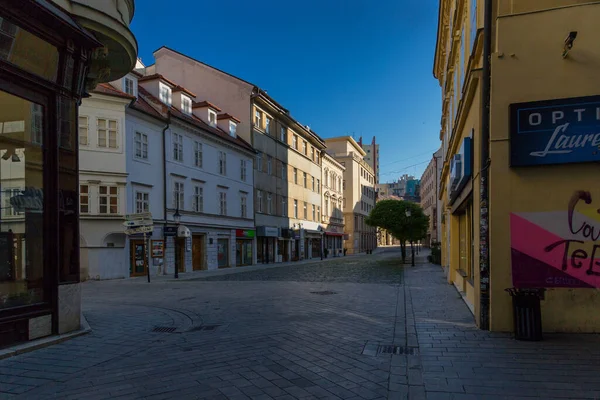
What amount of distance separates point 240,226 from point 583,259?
1054 inches

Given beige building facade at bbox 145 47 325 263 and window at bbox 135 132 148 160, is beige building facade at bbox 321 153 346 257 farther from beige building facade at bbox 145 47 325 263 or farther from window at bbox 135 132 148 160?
window at bbox 135 132 148 160

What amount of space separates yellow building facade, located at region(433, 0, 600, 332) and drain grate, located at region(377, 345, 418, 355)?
1.83 meters

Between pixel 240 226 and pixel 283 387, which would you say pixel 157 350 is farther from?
pixel 240 226

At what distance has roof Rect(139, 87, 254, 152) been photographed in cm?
2459

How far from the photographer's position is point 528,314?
6.54 metres

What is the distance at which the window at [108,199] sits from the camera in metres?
20.5

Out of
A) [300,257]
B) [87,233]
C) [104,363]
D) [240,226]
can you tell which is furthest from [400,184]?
[104,363]

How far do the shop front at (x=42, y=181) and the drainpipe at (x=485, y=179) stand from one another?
6.85 metres

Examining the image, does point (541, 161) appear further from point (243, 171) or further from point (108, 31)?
point (243, 171)

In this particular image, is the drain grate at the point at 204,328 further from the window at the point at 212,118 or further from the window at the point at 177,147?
the window at the point at 212,118

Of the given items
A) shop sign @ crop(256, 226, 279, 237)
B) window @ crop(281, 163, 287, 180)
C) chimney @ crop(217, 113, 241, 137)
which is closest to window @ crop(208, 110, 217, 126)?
chimney @ crop(217, 113, 241, 137)

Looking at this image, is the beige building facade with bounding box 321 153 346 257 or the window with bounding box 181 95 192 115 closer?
the window with bounding box 181 95 192 115

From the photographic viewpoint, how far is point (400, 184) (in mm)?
183750

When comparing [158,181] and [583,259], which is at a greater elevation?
[158,181]
